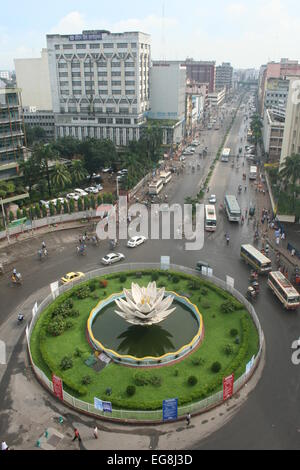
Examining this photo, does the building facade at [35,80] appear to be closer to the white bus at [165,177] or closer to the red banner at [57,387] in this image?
the white bus at [165,177]

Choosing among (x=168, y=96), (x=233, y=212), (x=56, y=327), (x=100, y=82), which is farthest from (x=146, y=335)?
(x=168, y=96)

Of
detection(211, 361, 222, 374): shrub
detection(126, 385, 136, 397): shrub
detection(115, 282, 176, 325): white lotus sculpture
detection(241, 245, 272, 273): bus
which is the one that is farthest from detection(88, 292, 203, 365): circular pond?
detection(241, 245, 272, 273): bus

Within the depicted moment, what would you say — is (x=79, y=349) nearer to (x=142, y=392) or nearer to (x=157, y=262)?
(x=142, y=392)

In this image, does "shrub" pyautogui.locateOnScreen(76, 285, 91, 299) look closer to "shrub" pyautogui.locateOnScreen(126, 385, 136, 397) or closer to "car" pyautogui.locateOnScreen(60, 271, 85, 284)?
"car" pyautogui.locateOnScreen(60, 271, 85, 284)

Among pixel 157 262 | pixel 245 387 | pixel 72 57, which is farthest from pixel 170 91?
pixel 245 387

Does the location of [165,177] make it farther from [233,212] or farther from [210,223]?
[210,223]

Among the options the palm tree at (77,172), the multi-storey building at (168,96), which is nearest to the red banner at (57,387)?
the palm tree at (77,172)
